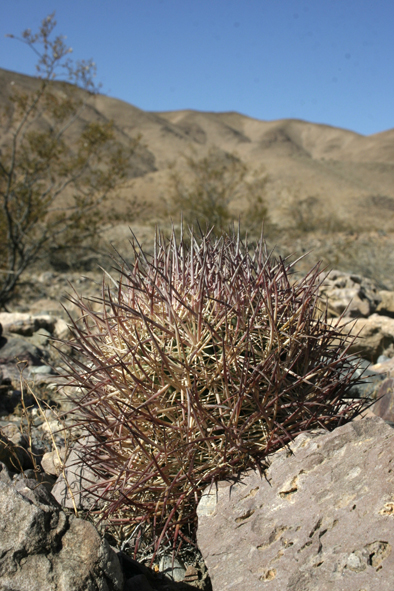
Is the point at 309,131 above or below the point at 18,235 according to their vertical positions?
above

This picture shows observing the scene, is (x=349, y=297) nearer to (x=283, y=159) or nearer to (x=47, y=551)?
(x=47, y=551)

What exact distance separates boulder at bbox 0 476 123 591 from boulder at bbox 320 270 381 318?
164 inches

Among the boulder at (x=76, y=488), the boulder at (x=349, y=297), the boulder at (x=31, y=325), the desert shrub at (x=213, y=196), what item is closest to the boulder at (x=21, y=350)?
the boulder at (x=31, y=325)

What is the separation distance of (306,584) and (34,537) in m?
0.96

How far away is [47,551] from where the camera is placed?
5.85 ft

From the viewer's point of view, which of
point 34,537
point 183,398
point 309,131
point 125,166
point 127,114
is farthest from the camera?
point 309,131


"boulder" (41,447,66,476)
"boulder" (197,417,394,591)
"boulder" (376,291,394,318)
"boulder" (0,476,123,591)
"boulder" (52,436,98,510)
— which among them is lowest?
"boulder" (41,447,66,476)

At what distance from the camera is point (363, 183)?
4294cm

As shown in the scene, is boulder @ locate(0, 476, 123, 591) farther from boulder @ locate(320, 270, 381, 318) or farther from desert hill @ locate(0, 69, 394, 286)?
desert hill @ locate(0, 69, 394, 286)

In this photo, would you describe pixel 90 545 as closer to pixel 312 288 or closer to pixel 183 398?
pixel 183 398

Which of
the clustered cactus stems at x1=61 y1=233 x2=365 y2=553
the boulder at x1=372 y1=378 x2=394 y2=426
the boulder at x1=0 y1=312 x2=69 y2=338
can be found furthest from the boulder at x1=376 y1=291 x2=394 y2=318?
the clustered cactus stems at x1=61 y1=233 x2=365 y2=553

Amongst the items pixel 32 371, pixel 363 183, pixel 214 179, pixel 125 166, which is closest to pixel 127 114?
pixel 363 183

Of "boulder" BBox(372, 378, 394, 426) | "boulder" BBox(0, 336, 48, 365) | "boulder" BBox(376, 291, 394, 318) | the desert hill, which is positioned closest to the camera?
"boulder" BBox(372, 378, 394, 426)

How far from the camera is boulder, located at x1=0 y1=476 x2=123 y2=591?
1.71 metres
